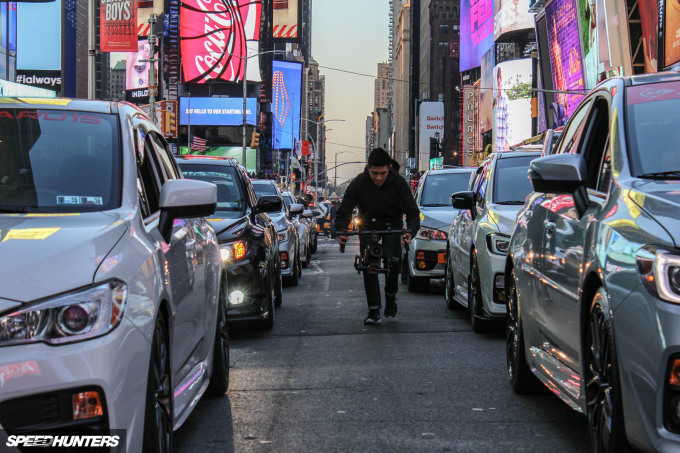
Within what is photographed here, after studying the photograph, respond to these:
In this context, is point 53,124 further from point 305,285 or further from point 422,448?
point 305,285

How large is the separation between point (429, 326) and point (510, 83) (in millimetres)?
70520

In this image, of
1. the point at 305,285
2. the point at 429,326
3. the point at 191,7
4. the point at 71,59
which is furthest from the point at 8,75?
the point at 71,59

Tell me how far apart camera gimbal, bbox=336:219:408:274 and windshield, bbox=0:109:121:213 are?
19.7 ft

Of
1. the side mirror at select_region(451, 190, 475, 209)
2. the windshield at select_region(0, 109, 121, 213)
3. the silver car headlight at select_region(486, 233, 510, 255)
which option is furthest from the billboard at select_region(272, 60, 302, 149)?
the windshield at select_region(0, 109, 121, 213)

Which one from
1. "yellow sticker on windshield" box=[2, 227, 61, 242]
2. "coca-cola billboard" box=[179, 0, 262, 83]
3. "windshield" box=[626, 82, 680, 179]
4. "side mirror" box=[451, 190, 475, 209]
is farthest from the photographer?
"coca-cola billboard" box=[179, 0, 262, 83]

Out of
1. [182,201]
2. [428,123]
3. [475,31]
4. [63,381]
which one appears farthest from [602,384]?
[428,123]

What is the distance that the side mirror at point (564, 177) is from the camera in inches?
188

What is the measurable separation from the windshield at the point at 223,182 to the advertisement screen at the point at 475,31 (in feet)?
273

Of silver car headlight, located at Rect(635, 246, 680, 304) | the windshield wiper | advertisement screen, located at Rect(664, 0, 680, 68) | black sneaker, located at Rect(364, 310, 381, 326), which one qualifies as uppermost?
advertisement screen, located at Rect(664, 0, 680, 68)

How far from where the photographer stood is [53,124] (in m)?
4.99

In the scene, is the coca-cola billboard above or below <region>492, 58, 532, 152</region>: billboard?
A: above

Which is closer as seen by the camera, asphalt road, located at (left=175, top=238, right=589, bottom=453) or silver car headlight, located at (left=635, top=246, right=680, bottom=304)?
silver car headlight, located at (left=635, top=246, right=680, bottom=304)

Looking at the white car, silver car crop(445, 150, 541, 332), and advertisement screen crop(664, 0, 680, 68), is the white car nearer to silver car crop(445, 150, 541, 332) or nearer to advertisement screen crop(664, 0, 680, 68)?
silver car crop(445, 150, 541, 332)

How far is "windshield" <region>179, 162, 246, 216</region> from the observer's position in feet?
34.6
